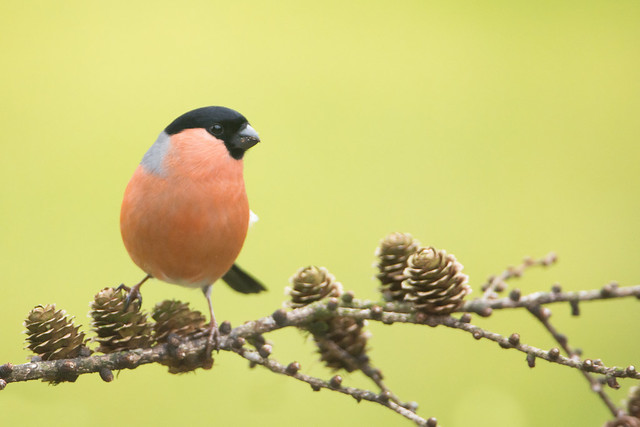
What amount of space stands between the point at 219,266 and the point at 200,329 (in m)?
0.15

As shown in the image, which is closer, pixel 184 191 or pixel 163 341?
pixel 163 341

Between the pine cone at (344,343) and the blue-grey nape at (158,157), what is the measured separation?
1.04 feet

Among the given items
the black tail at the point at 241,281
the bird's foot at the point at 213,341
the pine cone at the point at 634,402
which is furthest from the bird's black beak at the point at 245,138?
the pine cone at the point at 634,402

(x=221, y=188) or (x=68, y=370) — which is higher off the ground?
(x=221, y=188)

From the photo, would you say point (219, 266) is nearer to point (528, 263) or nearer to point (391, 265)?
point (391, 265)

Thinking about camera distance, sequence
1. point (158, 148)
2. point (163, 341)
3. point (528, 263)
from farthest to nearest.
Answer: point (158, 148) < point (528, 263) < point (163, 341)

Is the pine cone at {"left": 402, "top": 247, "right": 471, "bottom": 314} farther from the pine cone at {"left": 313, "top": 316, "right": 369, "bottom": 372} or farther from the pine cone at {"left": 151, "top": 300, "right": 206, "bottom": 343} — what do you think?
the pine cone at {"left": 151, "top": 300, "right": 206, "bottom": 343}

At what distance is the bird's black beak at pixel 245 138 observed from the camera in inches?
33.7

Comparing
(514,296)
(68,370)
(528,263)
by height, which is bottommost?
(68,370)

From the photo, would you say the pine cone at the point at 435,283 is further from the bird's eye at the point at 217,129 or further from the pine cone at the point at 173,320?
the bird's eye at the point at 217,129

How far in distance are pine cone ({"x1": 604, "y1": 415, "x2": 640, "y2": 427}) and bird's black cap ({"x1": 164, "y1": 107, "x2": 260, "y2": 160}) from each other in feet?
1.73

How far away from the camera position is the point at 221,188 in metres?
0.85

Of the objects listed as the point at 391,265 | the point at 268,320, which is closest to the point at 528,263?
the point at 391,265

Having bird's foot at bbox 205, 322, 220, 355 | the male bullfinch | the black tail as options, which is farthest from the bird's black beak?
bird's foot at bbox 205, 322, 220, 355
